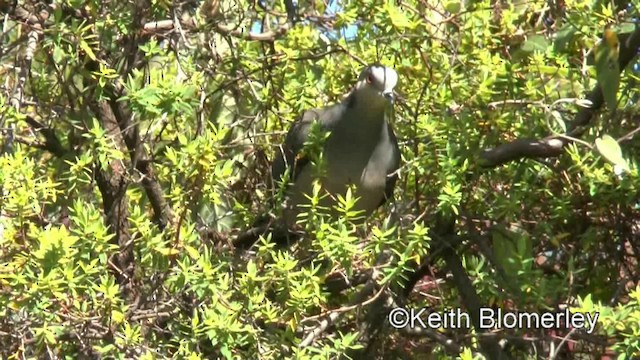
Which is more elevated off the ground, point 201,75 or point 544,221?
point 201,75

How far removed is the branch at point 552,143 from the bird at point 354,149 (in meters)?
0.50

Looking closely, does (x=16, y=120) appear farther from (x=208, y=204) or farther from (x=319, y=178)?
(x=319, y=178)

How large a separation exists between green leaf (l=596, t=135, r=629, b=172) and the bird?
0.96 meters

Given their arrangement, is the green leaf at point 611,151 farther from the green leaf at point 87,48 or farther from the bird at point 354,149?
the green leaf at point 87,48

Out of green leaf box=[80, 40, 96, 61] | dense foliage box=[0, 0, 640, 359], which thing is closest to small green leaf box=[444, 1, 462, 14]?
dense foliage box=[0, 0, 640, 359]

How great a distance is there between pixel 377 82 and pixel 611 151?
114 centimetres

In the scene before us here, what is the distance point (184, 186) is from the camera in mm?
3670

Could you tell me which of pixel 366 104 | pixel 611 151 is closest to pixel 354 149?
pixel 366 104

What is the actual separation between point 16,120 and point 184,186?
1.77ft

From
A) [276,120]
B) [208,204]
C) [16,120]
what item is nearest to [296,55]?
Answer: [276,120]

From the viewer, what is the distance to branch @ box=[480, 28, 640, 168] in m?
3.82

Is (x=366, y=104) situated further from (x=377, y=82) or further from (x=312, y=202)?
(x=312, y=202)

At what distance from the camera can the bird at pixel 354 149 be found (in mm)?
4266

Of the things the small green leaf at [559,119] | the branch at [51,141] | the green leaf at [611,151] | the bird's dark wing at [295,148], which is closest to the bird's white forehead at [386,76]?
the bird's dark wing at [295,148]
